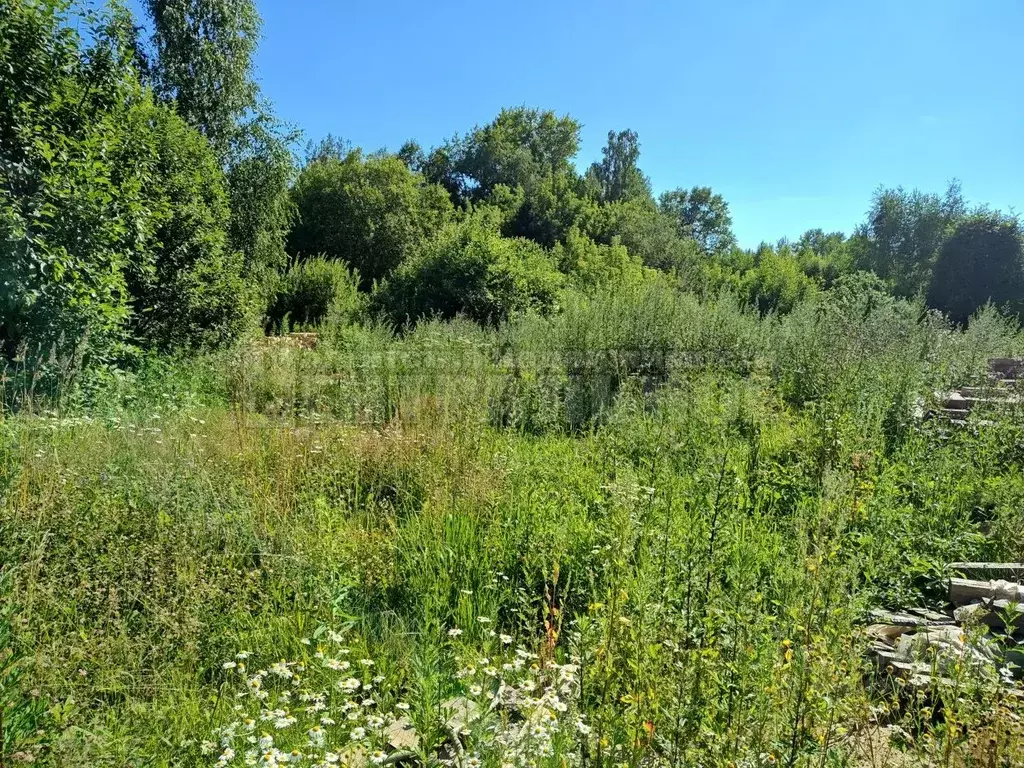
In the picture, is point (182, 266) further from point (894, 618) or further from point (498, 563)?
point (894, 618)

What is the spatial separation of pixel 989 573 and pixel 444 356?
5714 millimetres

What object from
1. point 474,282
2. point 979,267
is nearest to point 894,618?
point 474,282

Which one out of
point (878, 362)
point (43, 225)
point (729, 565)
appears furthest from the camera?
point (878, 362)

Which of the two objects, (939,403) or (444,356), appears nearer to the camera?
(939,403)

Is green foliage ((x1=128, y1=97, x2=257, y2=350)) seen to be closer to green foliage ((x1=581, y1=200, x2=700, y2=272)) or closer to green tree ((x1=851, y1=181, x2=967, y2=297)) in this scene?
green foliage ((x1=581, y1=200, x2=700, y2=272))

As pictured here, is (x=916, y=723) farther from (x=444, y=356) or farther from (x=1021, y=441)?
(x=444, y=356)

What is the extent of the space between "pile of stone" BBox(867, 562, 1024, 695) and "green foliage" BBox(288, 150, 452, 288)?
19.9 metres

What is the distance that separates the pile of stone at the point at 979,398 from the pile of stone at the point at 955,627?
275 centimetres

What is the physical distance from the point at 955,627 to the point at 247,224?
1393cm

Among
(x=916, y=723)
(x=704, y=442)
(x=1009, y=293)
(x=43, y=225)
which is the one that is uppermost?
(x=1009, y=293)

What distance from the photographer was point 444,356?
7762mm

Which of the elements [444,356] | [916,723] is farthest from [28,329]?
[916,723]

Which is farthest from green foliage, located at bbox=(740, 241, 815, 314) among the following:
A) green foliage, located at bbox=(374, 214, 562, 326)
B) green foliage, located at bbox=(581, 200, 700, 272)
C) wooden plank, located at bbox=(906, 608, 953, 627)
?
wooden plank, located at bbox=(906, 608, 953, 627)

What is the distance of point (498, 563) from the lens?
3.43 m
